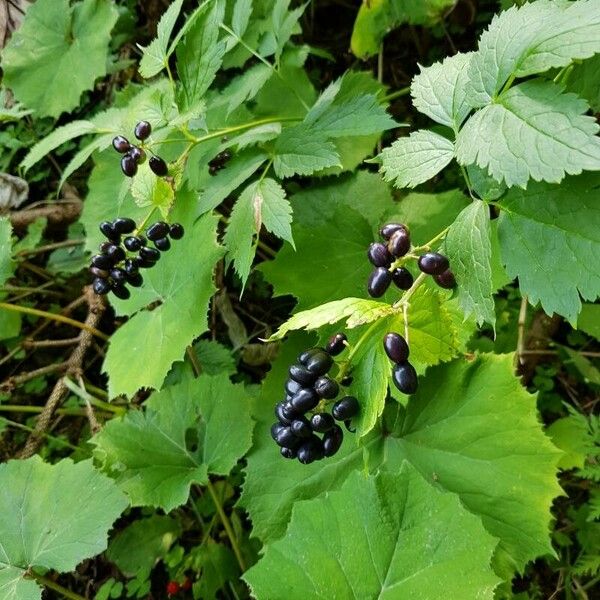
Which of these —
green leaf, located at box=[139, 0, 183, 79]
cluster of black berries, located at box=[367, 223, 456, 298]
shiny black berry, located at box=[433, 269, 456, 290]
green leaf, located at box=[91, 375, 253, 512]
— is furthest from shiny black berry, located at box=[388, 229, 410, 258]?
green leaf, located at box=[91, 375, 253, 512]

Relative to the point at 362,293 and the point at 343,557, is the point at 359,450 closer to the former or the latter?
the point at 343,557

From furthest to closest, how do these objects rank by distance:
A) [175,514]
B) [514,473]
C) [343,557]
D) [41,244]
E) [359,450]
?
[41,244], [175,514], [359,450], [514,473], [343,557]

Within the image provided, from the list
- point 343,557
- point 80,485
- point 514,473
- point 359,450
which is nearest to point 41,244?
point 80,485

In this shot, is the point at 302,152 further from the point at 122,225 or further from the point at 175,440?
the point at 175,440

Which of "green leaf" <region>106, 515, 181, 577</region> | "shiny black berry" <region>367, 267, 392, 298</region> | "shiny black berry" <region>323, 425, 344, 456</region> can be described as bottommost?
"green leaf" <region>106, 515, 181, 577</region>

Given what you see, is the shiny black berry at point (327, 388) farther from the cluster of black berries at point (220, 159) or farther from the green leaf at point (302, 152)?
the cluster of black berries at point (220, 159)

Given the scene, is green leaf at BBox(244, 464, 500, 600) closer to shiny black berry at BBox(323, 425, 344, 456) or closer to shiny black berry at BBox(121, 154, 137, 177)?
shiny black berry at BBox(323, 425, 344, 456)
